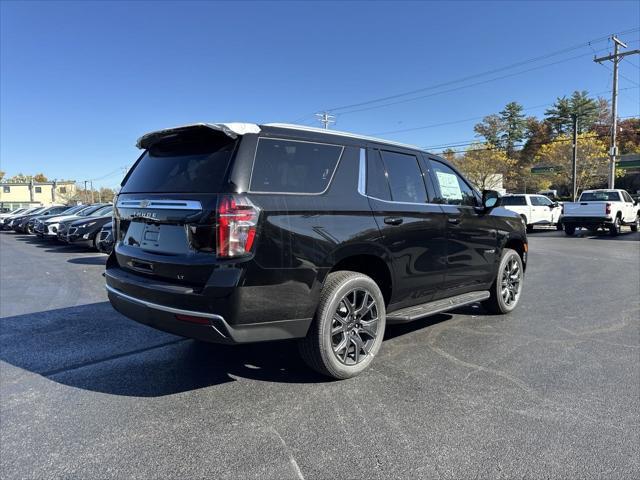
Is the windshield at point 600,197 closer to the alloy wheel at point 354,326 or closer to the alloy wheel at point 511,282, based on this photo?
the alloy wheel at point 511,282

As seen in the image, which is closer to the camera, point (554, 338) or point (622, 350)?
point (622, 350)

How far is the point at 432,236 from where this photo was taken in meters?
4.37

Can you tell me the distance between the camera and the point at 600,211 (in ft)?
60.3

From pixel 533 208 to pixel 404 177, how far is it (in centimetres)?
2037

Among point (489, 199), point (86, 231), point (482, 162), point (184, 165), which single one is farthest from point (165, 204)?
point (482, 162)

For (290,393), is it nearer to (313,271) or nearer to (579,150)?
(313,271)

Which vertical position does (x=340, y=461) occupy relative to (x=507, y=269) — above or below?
below

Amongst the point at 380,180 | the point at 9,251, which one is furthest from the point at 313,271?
the point at 9,251

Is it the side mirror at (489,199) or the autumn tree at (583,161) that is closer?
the side mirror at (489,199)

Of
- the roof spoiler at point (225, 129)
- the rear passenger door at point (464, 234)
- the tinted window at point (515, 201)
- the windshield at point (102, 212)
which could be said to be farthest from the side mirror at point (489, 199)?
the tinted window at point (515, 201)

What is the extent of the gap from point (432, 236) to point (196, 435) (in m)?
2.78

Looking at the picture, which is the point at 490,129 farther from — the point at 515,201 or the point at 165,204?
the point at 165,204

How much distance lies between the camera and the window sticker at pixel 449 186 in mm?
4797

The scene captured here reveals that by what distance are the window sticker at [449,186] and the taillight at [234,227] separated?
2568 millimetres
